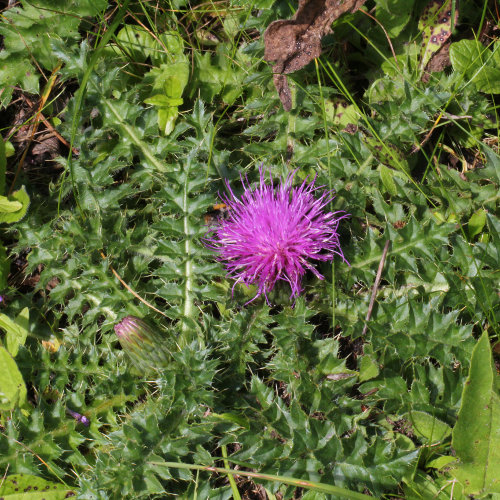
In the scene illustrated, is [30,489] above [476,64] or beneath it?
beneath

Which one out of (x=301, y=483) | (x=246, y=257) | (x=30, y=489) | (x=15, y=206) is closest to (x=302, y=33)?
(x=246, y=257)

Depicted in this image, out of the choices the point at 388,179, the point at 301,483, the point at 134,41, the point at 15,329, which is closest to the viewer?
the point at 301,483

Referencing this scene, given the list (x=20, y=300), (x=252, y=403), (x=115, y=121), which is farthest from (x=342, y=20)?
(x=20, y=300)

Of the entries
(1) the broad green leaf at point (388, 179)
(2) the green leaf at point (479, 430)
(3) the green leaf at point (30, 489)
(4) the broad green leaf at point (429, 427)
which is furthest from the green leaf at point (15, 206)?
(2) the green leaf at point (479, 430)

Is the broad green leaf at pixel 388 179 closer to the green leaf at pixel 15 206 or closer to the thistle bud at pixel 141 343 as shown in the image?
the thistle bud at pixel 141 343

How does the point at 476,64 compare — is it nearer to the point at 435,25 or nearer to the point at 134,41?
the point at 435,25

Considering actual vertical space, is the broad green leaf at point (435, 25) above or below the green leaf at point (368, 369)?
above

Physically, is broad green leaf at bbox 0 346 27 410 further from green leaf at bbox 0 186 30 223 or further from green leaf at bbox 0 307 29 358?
green leaf at bbox 0 186 30 223

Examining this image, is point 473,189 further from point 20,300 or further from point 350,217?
point 20,300
